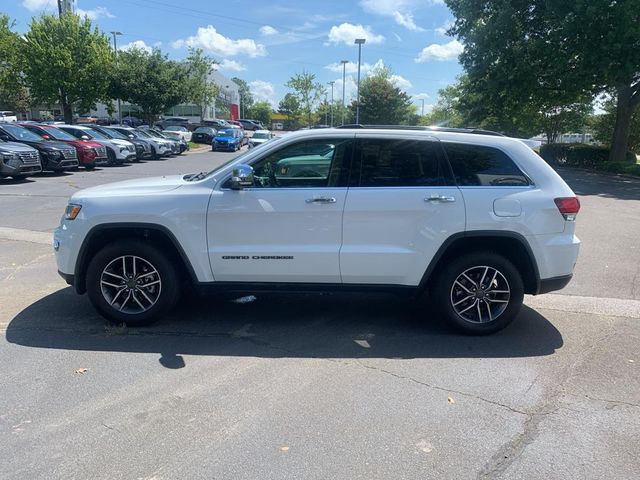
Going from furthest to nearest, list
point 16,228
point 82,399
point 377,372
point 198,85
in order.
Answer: point 198,85, point 16,228, point 377,372, point 82,399

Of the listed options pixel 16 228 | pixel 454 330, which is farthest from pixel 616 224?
pixel 16 228

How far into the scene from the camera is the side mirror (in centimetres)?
442

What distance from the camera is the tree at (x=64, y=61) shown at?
3222cm

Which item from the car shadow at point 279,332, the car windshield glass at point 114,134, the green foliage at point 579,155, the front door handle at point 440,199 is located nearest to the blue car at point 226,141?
the car windshield glass at point 114,134

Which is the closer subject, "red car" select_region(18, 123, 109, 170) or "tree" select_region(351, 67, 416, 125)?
"red car" select_region(18, 123, 109, 170)

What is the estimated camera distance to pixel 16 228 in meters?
9.35

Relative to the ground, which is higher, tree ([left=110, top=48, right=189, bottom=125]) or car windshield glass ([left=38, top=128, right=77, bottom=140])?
tree ([left=110, top=48, right=189, bottom=125])

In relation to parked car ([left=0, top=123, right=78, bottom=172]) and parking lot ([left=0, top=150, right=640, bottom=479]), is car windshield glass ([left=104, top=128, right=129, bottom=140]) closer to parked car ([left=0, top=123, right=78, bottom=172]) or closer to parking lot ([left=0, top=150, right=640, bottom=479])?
parked car ([left=0, top=123, right=78, bottom=172])

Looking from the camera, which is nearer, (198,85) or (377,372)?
(377,372)

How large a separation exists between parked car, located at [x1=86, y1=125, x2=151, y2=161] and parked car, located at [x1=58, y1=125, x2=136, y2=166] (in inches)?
32.2

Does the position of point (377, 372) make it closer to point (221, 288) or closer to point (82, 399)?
point (221, 288)

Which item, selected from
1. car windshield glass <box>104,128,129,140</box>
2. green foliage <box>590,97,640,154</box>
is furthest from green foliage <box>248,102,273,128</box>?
car windshield glass <box>104,128,129,140</box>

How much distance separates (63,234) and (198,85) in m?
40.0

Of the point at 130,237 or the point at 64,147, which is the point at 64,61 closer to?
the point at 64,147
